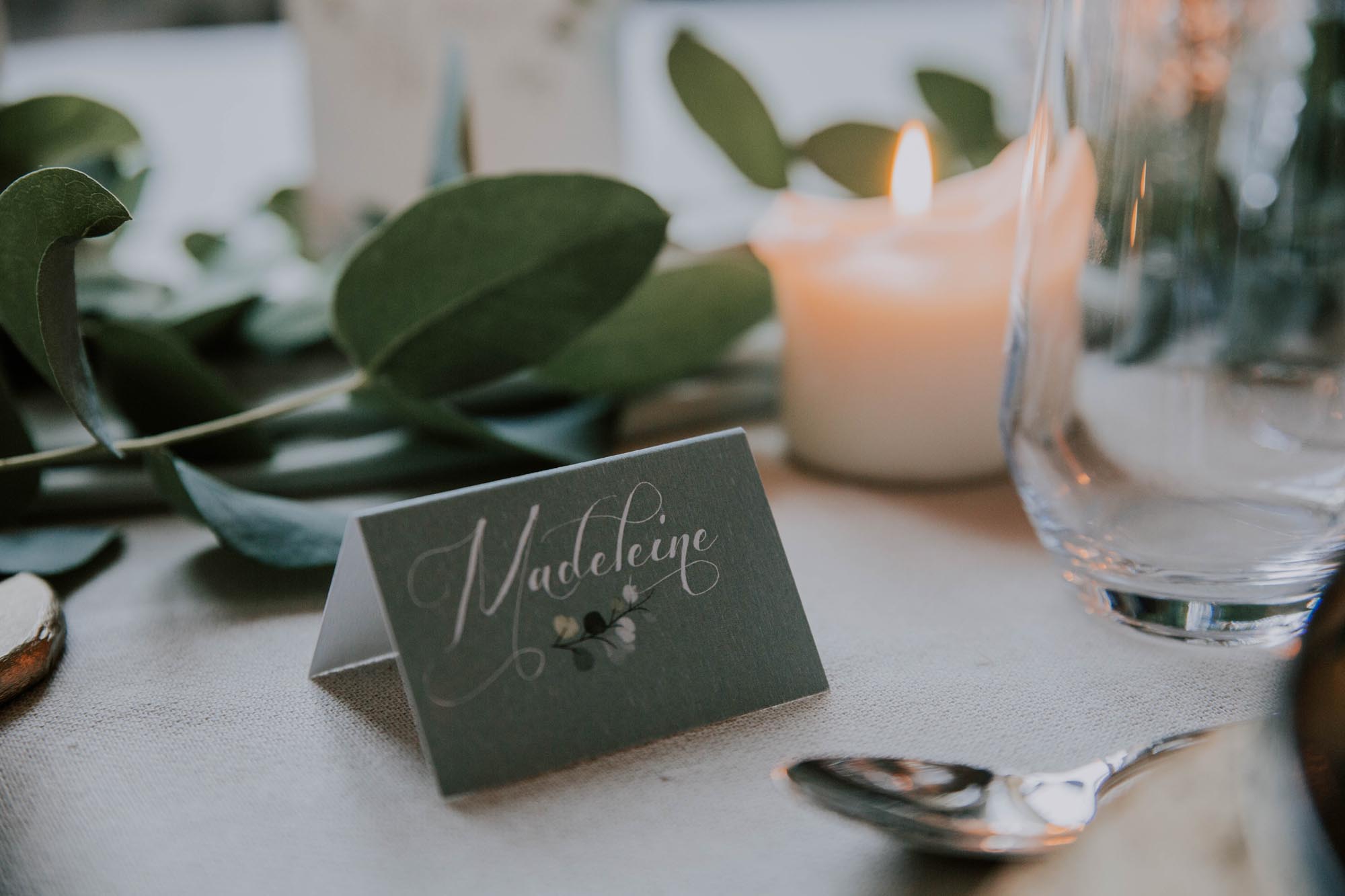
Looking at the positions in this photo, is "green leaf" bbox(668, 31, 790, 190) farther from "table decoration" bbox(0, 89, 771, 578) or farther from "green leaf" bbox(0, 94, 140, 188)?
"green leaf" bbox(0, 94, 140, 188)

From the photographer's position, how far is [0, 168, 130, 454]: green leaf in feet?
0.95

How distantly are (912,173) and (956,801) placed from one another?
0.31 meters

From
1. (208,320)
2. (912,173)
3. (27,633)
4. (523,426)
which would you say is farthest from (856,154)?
(27,633)

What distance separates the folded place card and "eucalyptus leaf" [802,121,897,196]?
1.04 ft

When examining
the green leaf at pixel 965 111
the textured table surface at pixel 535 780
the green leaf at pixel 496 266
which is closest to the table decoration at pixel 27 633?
the textured table surface at pixel 535 780

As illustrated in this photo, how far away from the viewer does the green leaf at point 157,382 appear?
0.45 metres

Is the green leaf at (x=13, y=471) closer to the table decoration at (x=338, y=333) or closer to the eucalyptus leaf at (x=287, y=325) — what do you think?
the table decoration at (x=338, y=333)

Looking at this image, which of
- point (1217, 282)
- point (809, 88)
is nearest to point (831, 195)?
point (1217, 282)

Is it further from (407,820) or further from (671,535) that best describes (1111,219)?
(407,820)

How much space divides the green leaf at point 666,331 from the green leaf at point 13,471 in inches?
8.5

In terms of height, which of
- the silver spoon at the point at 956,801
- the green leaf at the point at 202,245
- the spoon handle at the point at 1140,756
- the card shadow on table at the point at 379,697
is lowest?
the card shadow on table at the point at 379,697

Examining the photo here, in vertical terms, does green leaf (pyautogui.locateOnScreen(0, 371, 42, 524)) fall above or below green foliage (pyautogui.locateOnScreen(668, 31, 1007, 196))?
below

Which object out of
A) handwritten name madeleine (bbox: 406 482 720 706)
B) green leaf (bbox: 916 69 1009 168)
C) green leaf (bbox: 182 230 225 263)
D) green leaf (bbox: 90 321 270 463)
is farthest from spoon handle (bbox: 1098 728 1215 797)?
green leaf (bbox: 182 230 225 263)

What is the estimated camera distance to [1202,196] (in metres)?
0.46
